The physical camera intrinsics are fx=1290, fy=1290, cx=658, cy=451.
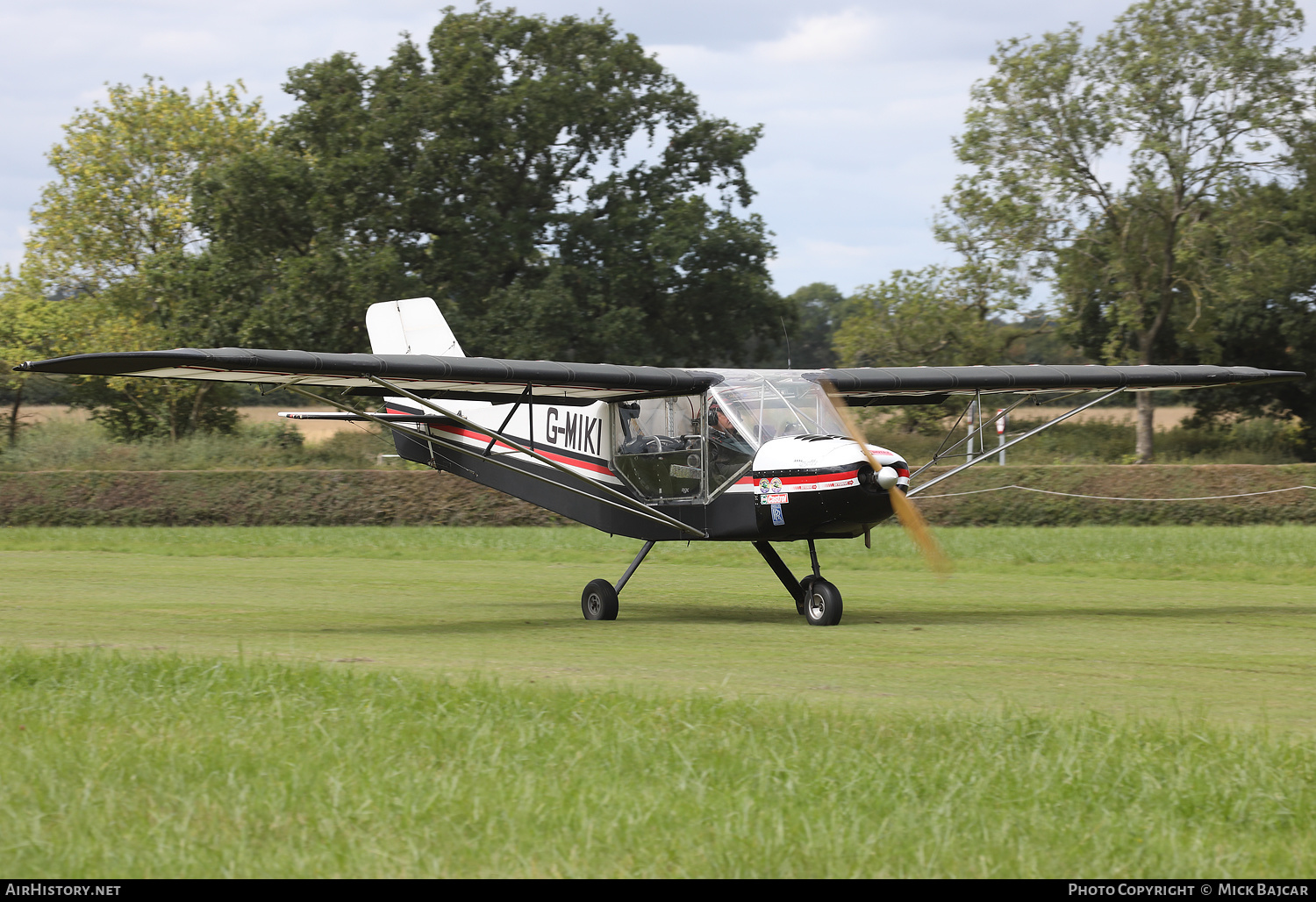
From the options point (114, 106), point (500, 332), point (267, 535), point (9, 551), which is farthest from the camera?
point (114, 106)

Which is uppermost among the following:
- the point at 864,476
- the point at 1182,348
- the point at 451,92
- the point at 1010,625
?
the point at 451,92

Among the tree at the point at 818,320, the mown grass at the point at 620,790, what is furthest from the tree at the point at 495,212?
the tree at the point at 818,320

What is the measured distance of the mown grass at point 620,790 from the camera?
4.35 metres

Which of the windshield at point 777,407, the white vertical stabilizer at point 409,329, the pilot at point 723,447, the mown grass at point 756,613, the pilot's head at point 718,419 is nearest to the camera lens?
the mown grass at point 756,613

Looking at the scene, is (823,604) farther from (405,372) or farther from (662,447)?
(405,372)

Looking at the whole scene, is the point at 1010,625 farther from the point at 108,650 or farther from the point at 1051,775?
the point at 108,650

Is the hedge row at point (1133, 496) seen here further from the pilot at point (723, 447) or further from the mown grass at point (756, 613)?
the pilot at point (723, 447)

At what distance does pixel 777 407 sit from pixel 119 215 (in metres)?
43.5

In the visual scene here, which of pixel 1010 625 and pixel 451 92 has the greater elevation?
pixel 451 92

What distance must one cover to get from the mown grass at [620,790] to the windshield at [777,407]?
18.8ft

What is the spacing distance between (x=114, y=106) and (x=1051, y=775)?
5172 centimetres

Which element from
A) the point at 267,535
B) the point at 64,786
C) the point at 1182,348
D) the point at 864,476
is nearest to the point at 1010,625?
the point at 864,476

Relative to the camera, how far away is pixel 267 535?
25297mm

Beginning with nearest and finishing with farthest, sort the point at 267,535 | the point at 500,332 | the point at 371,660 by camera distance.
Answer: the point at 371,660, the point at 267,535, the point at 500,332
